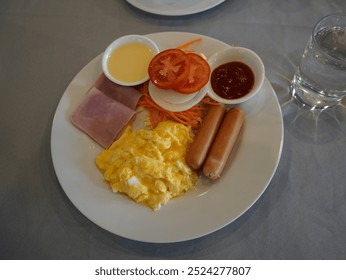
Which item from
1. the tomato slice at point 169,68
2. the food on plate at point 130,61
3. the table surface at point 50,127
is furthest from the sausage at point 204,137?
the food on plate at point 130,61

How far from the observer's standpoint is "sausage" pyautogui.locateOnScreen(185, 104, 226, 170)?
2020mm

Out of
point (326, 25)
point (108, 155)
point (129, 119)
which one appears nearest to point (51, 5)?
point (129, 119)

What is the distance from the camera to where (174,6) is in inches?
107

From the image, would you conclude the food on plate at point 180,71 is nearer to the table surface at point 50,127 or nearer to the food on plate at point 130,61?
the food on plate at point 130,61

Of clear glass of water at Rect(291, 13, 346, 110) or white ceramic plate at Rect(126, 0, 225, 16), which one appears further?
white ceramic plate at Rect(126, 0, 225, 16)

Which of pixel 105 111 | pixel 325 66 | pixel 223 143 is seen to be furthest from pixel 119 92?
pixel 325 66

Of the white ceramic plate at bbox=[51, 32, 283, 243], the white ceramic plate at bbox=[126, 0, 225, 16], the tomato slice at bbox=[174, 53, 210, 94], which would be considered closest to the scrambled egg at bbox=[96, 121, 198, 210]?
the white ceramic plate at bbox=[51, 32, 283, 243]

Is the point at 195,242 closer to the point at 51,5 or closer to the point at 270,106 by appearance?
the point at 270,106

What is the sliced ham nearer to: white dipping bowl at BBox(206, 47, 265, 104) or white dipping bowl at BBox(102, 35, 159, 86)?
white dipping bowl at BBox(102, 35, 159, 86)

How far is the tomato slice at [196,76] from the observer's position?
2.19 m

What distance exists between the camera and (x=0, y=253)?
2.04m

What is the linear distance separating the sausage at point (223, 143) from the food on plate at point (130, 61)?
74cm

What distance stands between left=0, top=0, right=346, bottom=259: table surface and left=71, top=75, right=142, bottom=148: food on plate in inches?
16.5
